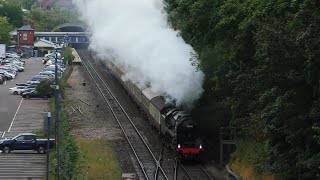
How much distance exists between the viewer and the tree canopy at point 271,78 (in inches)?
850

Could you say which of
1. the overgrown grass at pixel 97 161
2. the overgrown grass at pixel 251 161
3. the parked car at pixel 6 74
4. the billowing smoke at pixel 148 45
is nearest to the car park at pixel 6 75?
the parked car at pixel 6 74

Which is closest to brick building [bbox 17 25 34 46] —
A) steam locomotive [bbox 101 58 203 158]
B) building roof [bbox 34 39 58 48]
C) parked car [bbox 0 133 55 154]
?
building roof [bbox 34 39 58 48]

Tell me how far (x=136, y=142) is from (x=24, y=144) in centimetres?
622

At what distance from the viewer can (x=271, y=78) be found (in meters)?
23.2

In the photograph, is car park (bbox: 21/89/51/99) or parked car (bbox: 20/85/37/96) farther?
parked car (bbox: 20/85/37/96)

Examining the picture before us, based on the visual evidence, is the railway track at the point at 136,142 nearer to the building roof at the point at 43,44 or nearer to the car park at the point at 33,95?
the car park at the point at 33,95

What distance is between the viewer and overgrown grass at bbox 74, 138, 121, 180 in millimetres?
27487

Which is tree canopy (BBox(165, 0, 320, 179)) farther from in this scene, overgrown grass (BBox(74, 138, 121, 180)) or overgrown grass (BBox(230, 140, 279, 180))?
overgrown grass (BBox(74, 138, 121, 180))

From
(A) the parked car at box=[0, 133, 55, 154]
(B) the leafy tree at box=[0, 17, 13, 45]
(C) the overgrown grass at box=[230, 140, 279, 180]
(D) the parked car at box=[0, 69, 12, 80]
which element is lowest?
(C) the overgrown grass at box=[230, 140, 279, 180]

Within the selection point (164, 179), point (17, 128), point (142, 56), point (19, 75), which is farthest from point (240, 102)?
point (19, 75)

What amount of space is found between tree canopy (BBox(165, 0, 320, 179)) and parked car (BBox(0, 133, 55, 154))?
332 inches

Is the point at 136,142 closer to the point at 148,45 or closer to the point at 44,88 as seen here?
the point at 148,45

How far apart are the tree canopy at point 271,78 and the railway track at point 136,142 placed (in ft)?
11.1

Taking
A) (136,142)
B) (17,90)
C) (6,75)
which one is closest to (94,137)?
(136,142)
